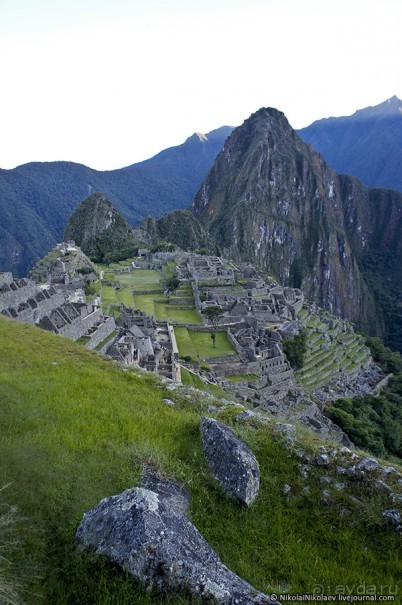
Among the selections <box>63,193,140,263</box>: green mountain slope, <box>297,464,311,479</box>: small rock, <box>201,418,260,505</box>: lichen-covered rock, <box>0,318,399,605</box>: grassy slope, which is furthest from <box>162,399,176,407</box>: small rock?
<box>63,193,140,263</box>: green mountain slope

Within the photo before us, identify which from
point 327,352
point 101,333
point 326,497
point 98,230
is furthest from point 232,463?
point 98,230

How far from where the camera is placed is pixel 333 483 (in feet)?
18.9

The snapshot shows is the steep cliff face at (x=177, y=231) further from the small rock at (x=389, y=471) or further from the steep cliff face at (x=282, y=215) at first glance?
the small rock at (x=389, y=471)

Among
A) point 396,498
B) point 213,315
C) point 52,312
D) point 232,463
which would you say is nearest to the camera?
point 396,498

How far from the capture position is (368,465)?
19.5 feet

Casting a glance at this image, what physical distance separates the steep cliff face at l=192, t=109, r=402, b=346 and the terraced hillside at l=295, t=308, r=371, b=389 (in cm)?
7927

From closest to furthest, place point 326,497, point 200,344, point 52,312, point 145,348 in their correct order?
1. point 326,497
2. point 52,312
3. point 145,348
4. point 200,344

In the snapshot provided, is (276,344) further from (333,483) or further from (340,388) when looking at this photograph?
(333,483)

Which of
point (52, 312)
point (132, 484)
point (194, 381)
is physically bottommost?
point (194, 381)

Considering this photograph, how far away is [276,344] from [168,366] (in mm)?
14232

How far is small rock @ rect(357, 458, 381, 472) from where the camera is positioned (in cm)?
587

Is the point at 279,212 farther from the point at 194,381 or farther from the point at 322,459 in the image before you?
the point at 322,459

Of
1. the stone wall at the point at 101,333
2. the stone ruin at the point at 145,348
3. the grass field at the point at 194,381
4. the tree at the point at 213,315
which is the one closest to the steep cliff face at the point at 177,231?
the tree at the point at 213,315

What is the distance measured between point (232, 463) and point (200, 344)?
26520 mm
